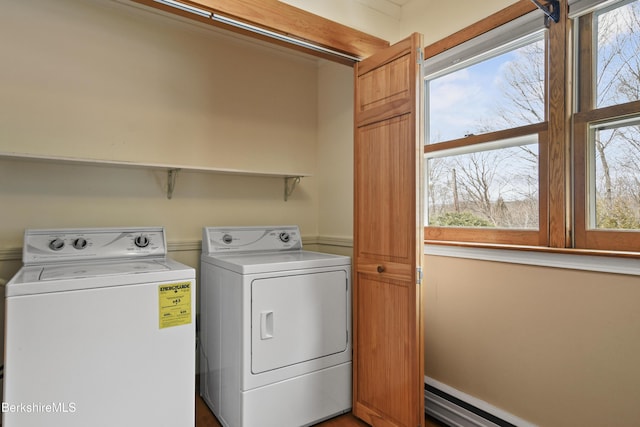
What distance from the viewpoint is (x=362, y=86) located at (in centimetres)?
205

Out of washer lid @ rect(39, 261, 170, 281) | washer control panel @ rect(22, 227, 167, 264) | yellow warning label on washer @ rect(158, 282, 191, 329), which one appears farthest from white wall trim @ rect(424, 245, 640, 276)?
washer control panel @ rect(22, 227, 167, 264)

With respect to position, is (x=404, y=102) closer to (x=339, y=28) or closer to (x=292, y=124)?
(x=339, y=28)

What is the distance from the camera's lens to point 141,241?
83.5 inches

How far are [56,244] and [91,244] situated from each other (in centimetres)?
15

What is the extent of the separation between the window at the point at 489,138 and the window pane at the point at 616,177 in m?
0.20

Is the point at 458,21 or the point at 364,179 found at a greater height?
the point at 458,21

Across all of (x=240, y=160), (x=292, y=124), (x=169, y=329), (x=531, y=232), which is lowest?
(x=169, y=329)

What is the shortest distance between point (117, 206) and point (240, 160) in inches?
33.2

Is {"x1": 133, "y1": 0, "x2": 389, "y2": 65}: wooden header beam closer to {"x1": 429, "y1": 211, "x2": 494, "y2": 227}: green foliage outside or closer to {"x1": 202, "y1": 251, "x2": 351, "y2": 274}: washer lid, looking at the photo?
{"x1": 429, "y1": 211, "x2": 494, "y2": 227}: green foliage outside

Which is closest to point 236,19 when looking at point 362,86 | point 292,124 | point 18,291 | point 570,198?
point 362,86

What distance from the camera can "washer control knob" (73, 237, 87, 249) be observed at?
1.93 meters

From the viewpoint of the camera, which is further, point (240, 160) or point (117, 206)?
point (240, 160)

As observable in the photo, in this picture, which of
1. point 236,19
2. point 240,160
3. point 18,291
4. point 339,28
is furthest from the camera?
point 240,160

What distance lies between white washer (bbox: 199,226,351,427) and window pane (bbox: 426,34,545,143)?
1.03 m
